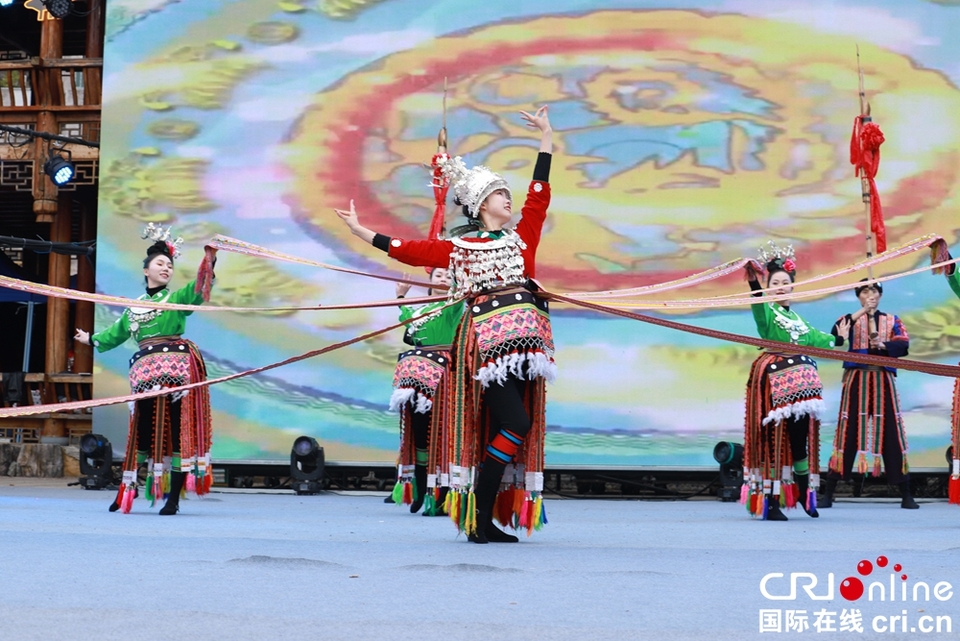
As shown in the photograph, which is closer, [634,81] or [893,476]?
[893,476]

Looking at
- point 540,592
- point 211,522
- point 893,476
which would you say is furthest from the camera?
point 893,476

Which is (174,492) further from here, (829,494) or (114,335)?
(829,494)

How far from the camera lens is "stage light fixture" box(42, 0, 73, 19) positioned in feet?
34.0

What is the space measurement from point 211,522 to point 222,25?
18.1 ft

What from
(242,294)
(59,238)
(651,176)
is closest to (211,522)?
(242,294)

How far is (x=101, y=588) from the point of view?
329 centimetres

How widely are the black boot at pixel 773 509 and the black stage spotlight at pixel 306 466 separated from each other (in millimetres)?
3878

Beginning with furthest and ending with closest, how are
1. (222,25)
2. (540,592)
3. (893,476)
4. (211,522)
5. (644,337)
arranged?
(222,25)
(644,337)
(893,476)
(211,522)
(540,592)

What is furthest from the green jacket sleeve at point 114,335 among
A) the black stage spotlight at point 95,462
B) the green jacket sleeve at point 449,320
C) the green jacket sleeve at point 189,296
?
the black stage spotlight at point 95,462

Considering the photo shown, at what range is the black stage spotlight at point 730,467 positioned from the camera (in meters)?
9.11

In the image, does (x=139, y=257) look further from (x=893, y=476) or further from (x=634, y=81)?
(x=893, y=476)

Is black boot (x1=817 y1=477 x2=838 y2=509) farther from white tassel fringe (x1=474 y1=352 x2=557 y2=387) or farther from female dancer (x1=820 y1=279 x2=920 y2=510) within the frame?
white tassel fringe (x1=474 y1=352 x2=557 y2=387)

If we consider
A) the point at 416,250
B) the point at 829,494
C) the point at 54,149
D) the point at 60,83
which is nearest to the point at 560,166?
the point at 829,494

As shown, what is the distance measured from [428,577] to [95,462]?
22.1ft
